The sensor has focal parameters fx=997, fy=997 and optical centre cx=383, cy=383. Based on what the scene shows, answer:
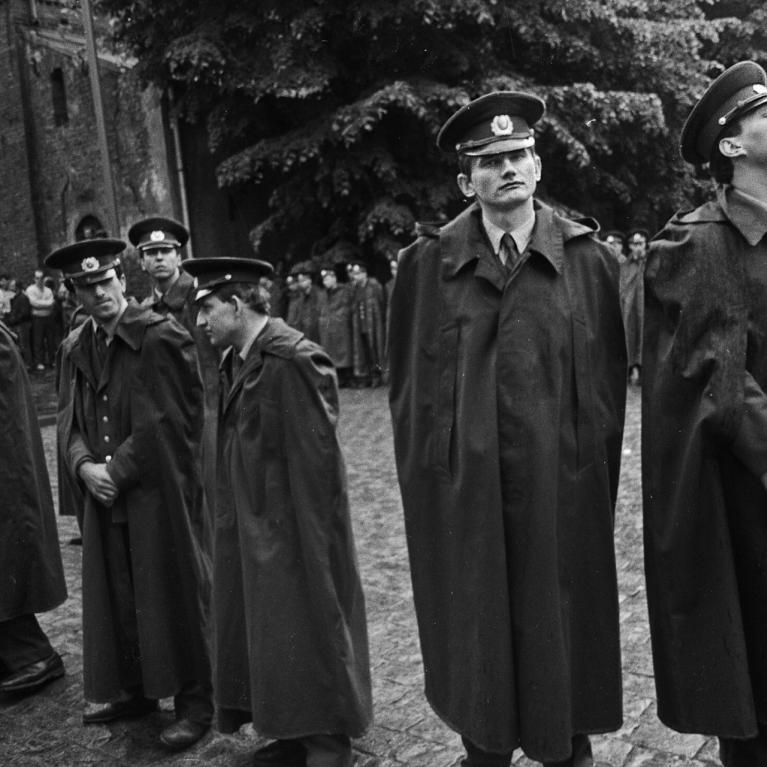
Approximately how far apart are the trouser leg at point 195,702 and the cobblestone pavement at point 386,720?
0.31ft

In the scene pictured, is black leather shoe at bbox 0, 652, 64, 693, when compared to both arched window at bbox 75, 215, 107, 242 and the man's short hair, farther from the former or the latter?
arched window at bbox 75, 215, 107, 242

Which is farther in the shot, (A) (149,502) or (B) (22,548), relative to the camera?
(B) (22,548)

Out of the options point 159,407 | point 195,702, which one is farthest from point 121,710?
point 159,407

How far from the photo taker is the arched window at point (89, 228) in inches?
943

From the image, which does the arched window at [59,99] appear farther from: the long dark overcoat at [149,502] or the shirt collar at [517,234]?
the shirt collar at [517,234]

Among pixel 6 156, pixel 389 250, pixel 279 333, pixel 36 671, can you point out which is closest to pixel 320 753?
pixel 279 333

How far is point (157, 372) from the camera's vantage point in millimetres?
4215

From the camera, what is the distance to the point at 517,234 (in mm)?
3225

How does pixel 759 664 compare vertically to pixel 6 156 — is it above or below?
below

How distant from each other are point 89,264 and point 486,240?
73.8 inches

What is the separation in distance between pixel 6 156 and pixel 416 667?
2442 centimetres

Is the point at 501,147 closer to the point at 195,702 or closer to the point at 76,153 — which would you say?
the point at 195,702

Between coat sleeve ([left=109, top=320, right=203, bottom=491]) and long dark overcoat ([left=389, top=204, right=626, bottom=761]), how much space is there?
4.59 feet

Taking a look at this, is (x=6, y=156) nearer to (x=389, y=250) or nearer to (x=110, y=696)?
(x=389, y=250)
